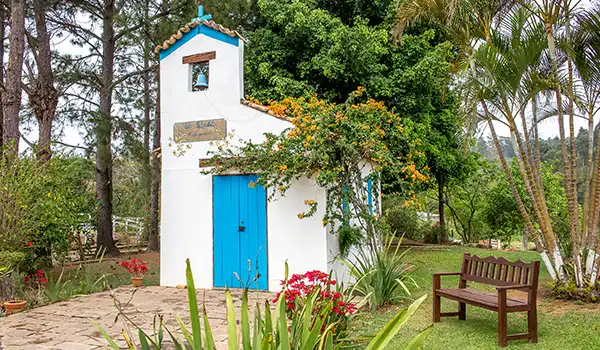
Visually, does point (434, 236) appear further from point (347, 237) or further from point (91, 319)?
point (91, 319)

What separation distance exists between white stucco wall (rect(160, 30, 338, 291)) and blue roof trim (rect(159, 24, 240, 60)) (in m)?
0.07

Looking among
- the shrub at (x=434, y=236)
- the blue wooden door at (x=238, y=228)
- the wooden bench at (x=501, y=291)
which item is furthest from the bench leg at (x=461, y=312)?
the shrub at (x=434, y=236)

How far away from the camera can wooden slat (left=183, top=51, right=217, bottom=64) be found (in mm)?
8672

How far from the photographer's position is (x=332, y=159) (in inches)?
290

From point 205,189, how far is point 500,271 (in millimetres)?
5111

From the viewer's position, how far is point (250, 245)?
8.12m

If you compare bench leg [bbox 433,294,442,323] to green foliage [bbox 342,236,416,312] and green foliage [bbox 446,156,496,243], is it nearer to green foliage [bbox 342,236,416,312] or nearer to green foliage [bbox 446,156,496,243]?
green foliage [bbox 342,236,416,312]

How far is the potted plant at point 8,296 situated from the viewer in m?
6.83

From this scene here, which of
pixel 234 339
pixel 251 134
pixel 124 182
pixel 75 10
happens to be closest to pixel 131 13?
pixel 75 10

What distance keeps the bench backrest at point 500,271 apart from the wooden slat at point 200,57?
5505mm

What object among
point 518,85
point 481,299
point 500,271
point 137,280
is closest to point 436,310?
point 481,299

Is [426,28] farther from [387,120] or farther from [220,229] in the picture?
[220,229]

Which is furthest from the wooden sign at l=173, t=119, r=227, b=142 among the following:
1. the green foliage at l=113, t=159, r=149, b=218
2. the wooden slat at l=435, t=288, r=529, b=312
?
the green foliage at l=113, t=159, r=149, b=218

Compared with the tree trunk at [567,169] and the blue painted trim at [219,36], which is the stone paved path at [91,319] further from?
the tree trunk at [567,169]
